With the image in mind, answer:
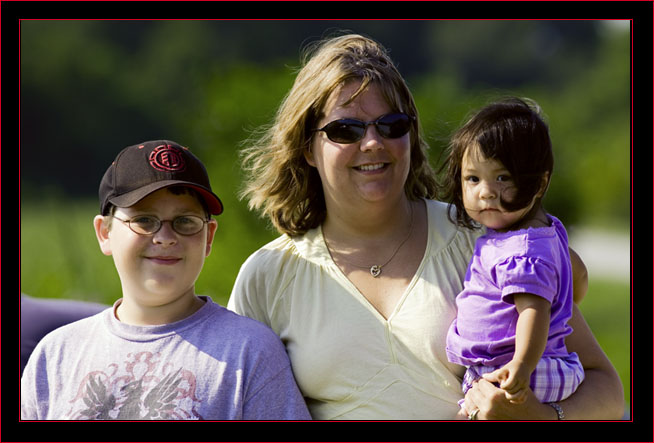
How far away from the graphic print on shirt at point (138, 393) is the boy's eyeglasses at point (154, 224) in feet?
1.53

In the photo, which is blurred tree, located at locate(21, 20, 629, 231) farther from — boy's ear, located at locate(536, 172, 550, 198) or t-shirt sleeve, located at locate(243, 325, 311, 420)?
t-shirt sleeve, located at locate(243, 325, 311, 420)

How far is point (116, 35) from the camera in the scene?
50.1 metres

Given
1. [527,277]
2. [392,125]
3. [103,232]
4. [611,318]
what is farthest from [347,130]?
[611,318]

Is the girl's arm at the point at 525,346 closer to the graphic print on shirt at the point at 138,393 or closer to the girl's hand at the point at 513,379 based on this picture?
the girl's hand at the point at 513,379

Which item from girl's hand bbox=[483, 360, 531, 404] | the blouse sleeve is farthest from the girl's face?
the blouse sleeve

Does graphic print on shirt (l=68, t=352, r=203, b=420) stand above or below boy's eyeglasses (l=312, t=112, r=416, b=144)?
below

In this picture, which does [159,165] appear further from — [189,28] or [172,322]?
[189,28]

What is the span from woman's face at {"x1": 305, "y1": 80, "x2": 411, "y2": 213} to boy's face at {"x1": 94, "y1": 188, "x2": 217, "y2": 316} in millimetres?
618

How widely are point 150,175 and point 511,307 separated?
1436 millimetres

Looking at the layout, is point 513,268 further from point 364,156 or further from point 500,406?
point 364,156

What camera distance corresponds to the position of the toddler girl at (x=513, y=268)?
2.98 metres

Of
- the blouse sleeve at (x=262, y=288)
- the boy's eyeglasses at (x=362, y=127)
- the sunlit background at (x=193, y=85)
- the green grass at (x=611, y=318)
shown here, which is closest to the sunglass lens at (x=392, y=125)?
Result: the boy's eyeglasses at (x=362, y=127)

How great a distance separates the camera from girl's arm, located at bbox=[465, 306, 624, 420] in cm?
302
